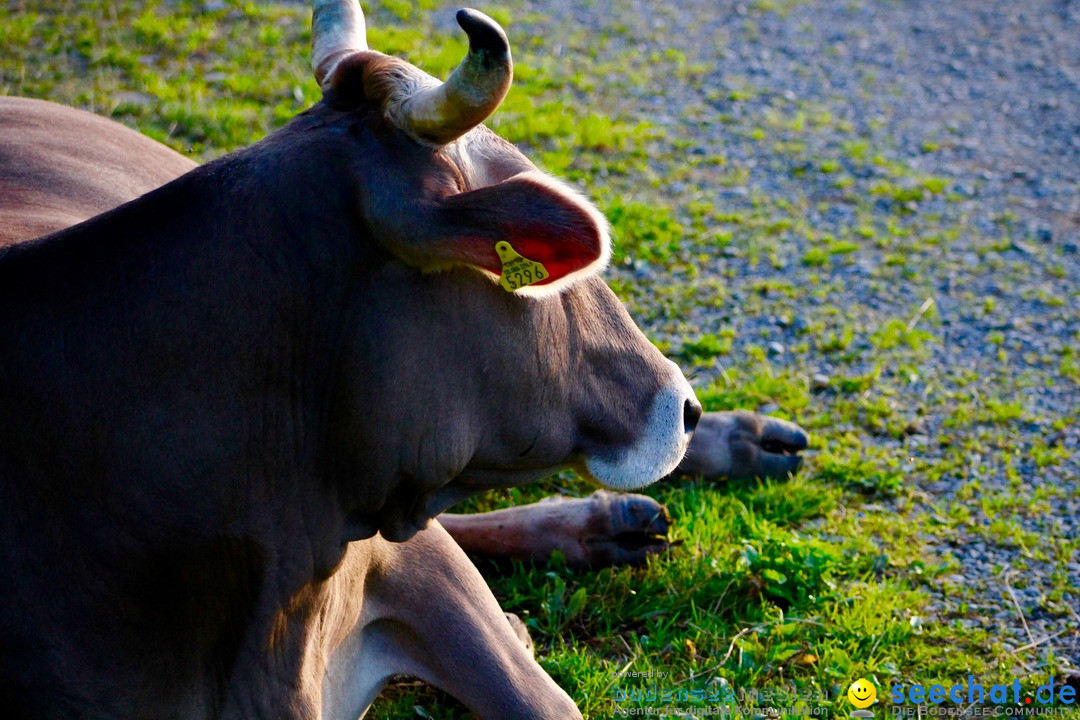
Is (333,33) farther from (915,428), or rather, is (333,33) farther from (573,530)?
(915,428)

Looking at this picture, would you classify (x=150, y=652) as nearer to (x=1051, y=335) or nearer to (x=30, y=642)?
(x=30, y=642)

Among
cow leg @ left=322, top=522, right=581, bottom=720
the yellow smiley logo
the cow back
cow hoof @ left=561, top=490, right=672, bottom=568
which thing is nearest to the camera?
cow leg @ left=322, top=522, right=581, bottom=720

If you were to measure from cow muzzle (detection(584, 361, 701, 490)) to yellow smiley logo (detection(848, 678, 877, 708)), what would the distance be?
121 cm

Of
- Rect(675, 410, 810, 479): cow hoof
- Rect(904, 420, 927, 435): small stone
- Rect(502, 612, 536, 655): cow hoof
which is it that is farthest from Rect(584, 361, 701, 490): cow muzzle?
Rect(904, 420, 927, 435): small stone

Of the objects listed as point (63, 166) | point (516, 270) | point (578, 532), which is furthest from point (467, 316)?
point (63, 166)

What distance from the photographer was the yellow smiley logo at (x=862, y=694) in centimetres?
386

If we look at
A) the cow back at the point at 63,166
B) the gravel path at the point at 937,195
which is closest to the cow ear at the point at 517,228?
the cow back at the point at 63,166

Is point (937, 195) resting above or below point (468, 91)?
below

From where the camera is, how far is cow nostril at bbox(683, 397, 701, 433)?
3.33m

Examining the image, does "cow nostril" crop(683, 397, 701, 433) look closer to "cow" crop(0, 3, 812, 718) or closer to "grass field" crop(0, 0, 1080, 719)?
"cow" crop(0, 3, 812, 718)

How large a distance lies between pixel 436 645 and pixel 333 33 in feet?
6.10

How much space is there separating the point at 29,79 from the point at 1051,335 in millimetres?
6612

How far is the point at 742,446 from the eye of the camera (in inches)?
197

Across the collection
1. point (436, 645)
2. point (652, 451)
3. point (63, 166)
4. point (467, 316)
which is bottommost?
point (436, 645)
